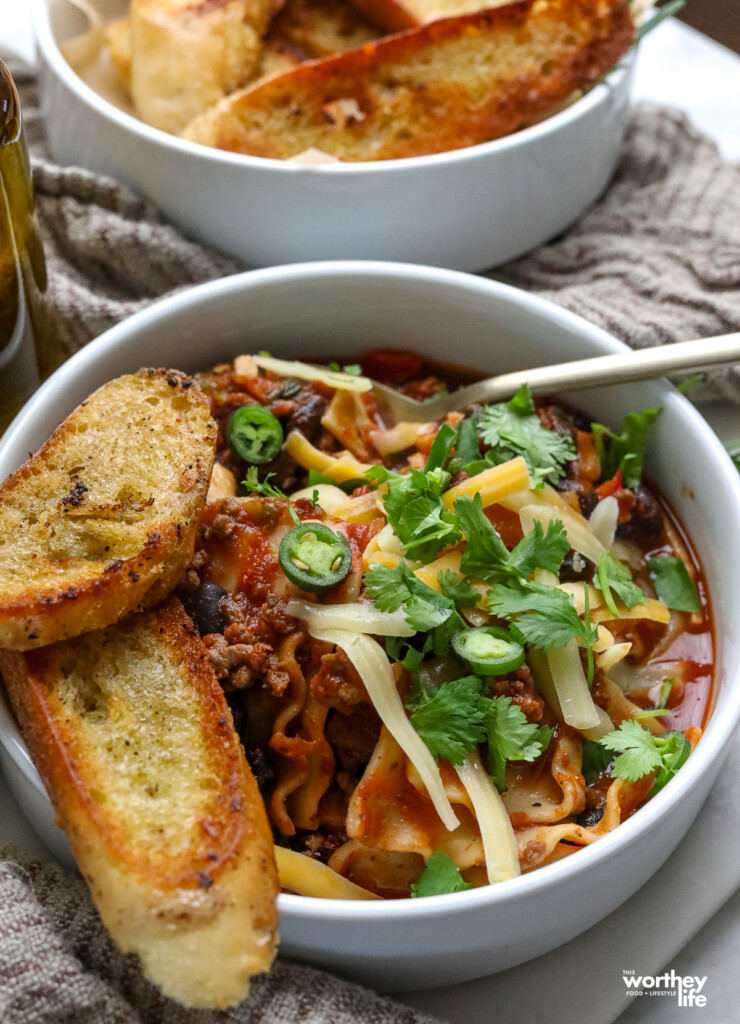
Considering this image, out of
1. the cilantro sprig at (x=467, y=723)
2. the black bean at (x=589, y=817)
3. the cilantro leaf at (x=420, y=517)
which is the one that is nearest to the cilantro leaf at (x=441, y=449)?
the cilantro leaf at (x=420, y=517)

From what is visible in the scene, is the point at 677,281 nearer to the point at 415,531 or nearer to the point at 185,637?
the point at 415,531

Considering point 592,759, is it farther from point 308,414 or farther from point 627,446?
point 308,414

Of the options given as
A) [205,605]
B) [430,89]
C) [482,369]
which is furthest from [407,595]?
[430,89]

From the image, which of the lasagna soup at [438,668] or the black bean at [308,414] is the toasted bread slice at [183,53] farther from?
the lasagna soup at [438,668]

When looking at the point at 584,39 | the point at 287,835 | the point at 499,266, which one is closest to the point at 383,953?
the point at 287,835

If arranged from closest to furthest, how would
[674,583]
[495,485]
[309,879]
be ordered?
[309,879] → [495,485] → [674,583]
